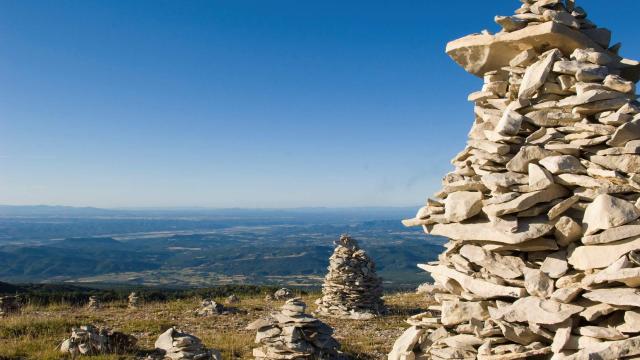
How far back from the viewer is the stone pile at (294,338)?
10.5 metres

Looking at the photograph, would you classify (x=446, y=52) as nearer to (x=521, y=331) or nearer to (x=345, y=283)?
(x=521, y=331)

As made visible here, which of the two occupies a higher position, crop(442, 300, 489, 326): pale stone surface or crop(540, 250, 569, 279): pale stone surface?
crop(540, 250, 569, 279): pale stone surface

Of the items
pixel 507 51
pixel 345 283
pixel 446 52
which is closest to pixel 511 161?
pixel 507 51

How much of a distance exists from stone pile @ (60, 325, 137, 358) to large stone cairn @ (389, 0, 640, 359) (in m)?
8.38

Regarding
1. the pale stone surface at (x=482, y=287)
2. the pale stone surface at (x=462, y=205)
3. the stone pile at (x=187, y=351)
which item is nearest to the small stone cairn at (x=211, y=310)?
the stone pile at (x=187, y=351)

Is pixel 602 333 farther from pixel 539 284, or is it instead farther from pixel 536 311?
pixel 539 284

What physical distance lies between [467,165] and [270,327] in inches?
239

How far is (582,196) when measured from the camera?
20.9 feet

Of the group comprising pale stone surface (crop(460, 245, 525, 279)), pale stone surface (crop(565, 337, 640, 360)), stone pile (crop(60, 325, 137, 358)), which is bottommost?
stone pile (crop(60, 325, 137, 358))

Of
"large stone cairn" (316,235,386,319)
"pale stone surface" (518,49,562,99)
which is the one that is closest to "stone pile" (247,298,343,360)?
"pale stone surface" (518,49,562,99)

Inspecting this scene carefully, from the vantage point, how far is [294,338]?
1059 centimetres

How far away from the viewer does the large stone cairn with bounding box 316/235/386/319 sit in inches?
803

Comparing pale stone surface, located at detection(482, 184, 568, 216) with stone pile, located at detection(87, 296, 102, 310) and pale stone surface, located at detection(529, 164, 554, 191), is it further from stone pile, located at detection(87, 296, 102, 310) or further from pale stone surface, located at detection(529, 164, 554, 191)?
stone pile, located at detection(87, 296, 102, 310)

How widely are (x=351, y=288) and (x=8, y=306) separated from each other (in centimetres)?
1392
